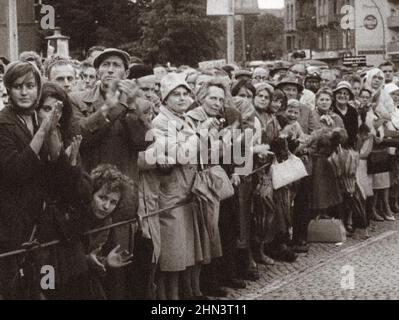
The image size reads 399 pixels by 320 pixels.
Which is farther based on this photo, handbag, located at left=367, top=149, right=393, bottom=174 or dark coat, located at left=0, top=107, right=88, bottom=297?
handbag, located at left=367, top=149, right=393, bottom=174

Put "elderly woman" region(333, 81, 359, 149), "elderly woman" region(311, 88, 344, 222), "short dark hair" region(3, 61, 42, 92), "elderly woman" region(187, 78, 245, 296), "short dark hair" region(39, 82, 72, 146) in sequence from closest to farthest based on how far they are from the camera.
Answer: "short dark hair" region(3, 61, 42, 92) → "short dark hair" region(39, 82, 72, 146) → "elderly woman" region(187, 78, 245, 296) → "elderly woman" region(311, 88, 344, 222) → "elderly woman" region(333, 81, 359, 149)

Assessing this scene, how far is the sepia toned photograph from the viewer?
6578mm

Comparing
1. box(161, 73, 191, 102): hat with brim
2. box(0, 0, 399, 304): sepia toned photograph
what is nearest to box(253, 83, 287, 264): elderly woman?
box(0, 0, 399, 304): sepia toned photograph

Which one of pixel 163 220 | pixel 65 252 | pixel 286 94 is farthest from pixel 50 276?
pixel 286 94

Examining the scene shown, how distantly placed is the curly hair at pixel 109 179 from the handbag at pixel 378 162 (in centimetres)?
788

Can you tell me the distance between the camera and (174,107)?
356 inches

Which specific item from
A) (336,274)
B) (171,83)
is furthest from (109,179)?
(336,274)

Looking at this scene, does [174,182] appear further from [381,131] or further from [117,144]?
[381,131]

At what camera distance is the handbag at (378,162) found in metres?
15.1

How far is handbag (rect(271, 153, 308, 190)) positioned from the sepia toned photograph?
0.05ft

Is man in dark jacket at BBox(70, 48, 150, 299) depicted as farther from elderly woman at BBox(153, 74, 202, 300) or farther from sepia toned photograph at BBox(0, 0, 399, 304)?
elderly woman at BBox(153, 74, 202, 300)

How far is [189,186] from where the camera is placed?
917cm
